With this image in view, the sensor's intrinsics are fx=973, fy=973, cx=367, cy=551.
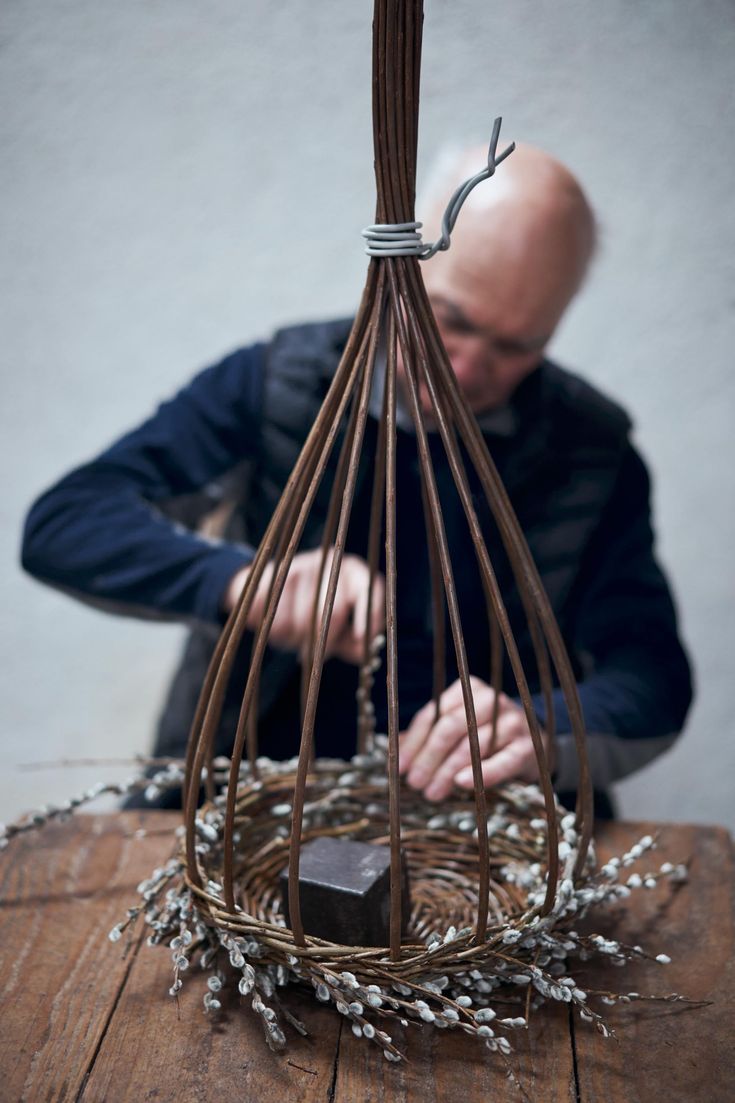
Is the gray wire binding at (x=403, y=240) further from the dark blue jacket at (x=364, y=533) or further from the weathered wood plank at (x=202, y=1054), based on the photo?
the weathered wood plank at (x=202, y=1054)

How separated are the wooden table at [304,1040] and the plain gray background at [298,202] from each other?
496 mm

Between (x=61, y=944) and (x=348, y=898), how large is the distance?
0.27 meters

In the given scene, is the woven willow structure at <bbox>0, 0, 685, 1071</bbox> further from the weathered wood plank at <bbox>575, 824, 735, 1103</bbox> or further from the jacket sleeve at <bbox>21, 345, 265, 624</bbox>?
the jacket sleeve at <bbox>21, 345, 265, 624</bbox>

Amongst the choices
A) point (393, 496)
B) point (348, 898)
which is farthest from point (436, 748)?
point (393, 496)

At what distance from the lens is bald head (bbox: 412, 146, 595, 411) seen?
109 cm

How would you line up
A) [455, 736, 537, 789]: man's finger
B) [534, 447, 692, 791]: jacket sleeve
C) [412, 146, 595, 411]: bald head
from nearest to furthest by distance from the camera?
[455, 736, 537, 789]: man's finger → [412, 146, 595, 411]: bald head → [534, 447, 692, 791]: jacket sleeve

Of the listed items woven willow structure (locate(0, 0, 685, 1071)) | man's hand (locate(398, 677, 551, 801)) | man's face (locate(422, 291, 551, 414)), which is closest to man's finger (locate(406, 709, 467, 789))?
man's hand (locate(398, 677, 551, 801))

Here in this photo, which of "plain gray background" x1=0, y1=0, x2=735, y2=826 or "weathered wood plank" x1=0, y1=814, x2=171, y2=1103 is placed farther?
"plain gray background" x1=0, y1=0, x2=735, y2=826

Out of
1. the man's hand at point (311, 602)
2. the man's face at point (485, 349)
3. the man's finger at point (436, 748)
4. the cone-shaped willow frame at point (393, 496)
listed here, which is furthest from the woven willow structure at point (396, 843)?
the man's face at point (485, 349)

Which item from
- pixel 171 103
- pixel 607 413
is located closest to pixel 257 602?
pixel 607 413

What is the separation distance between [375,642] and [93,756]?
56 cm

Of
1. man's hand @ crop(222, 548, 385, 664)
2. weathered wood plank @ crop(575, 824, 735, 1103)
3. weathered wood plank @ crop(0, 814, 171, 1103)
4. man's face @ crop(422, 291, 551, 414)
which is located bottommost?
weathered wood plank @ crop(575, 824, 735, 1103)

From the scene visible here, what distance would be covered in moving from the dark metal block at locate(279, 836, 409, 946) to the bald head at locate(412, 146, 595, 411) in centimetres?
61

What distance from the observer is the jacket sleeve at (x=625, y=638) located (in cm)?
122
